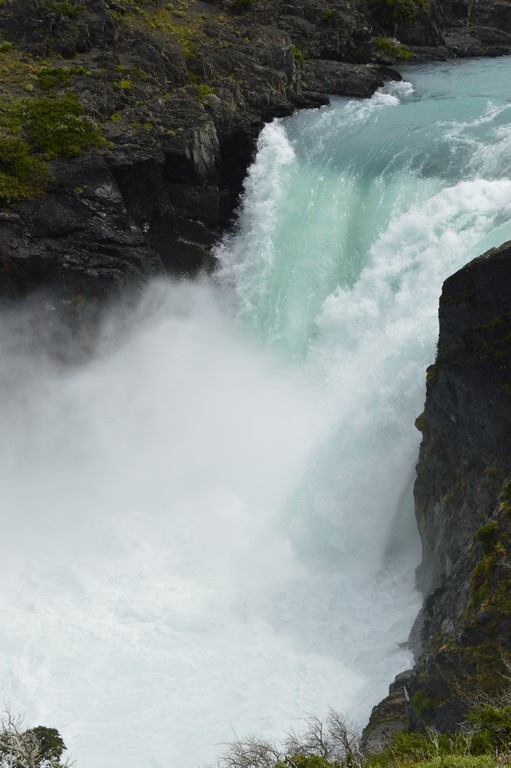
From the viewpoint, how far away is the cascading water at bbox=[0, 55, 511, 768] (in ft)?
76.7

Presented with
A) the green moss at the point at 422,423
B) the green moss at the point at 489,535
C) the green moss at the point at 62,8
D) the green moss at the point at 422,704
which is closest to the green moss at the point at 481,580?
the green moss at the point at 489,535

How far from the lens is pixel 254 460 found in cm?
3055

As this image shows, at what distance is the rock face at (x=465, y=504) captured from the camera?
17500 millimetres

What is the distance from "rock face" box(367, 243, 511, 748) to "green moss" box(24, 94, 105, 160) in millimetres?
18653

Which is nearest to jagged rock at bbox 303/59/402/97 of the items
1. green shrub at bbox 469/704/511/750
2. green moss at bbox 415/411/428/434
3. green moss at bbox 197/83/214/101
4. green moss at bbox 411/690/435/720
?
green moss at bbox 197/83/214/101

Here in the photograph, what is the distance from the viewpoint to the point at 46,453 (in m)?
32.8

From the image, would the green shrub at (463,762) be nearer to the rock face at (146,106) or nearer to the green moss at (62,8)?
the rock face at (146,106)

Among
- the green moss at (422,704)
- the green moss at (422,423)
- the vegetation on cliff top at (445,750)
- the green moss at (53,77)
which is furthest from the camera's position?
the green moss at (53,77)

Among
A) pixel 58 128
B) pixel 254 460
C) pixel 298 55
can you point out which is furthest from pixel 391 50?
pixel 254 460

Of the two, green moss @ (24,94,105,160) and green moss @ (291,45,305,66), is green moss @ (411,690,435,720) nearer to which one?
green moss @ (24,94,105,160)

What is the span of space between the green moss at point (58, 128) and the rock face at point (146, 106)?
15 centimetres

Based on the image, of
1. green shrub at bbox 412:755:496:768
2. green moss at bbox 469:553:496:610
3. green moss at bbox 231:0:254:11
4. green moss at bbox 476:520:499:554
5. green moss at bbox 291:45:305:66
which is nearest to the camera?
green shrub at bbox 412:755:496:768

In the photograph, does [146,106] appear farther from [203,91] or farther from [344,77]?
[344,77]

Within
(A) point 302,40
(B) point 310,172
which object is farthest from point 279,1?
(B) point 310,172
